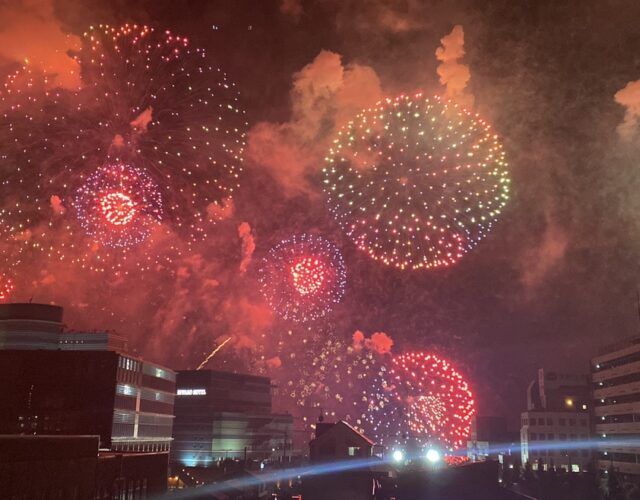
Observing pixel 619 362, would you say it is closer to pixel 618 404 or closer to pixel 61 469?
pixel 618 404

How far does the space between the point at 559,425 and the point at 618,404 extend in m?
21.8

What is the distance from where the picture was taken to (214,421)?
117188mm

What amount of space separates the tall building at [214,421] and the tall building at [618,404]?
55.5 metres

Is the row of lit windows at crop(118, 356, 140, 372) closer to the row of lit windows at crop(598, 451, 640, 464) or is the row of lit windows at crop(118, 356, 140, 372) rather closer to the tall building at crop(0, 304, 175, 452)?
the tall building at crop(0, 304, 175, 452)

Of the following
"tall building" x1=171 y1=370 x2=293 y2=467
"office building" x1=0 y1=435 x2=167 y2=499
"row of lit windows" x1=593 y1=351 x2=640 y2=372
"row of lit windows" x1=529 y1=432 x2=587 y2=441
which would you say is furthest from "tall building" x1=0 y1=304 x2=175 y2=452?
"row of lit windows" x1=529 y1=432 x2=587 y2=441

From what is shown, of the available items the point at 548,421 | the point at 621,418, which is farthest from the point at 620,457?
the point at 548,421

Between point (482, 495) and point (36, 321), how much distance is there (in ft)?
238

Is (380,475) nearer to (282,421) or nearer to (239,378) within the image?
(239,378)

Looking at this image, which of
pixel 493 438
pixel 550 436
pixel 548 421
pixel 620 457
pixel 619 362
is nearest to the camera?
pixel 620 457

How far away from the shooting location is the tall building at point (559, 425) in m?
112

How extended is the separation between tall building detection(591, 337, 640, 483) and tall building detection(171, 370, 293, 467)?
182 feet

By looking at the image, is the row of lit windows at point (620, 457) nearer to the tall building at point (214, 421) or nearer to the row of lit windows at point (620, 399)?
the row of lit windows at point (620, 399)

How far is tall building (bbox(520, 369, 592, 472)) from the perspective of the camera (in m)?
112

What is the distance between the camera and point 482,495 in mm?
37406
